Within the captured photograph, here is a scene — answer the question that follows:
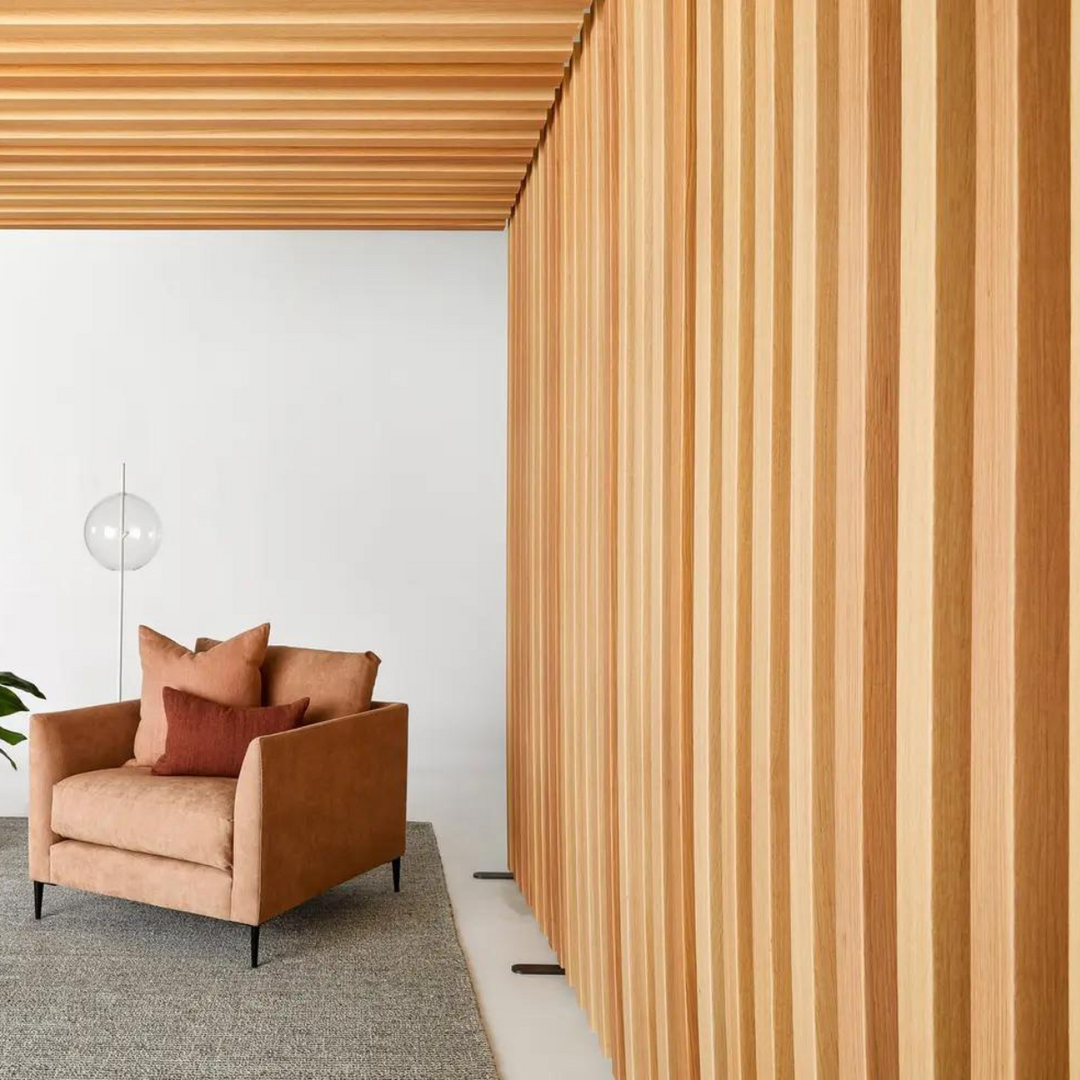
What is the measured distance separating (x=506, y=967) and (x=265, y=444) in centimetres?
388

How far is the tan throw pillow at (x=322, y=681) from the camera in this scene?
3701mm

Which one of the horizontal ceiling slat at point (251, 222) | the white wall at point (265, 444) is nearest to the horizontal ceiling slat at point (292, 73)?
the horizontal ceiling slat at point (251, 222)

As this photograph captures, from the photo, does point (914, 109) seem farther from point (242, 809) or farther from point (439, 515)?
point (439, 515)

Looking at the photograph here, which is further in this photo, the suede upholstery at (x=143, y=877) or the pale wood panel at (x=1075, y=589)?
the suede upholstery at (x=143, y=877)

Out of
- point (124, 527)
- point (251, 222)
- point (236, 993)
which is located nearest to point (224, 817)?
point (236, 993)

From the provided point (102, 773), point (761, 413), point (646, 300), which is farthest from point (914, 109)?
point (102, 773)

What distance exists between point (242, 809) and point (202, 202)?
8.18ft

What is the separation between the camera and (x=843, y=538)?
3.85ft

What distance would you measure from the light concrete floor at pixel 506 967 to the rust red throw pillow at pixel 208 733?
2.95ft

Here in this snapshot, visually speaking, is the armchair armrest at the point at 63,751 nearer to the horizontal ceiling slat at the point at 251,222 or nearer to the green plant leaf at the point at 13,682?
the green plant leaf at the point at 13,682

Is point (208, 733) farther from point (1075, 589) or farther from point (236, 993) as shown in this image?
point (1075, 589)

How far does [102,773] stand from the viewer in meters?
3.45

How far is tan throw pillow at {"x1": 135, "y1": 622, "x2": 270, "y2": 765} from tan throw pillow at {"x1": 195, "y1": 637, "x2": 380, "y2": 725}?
0.09 m

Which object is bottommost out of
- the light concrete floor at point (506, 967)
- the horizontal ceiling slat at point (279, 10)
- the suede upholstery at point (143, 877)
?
the light concrete floor at point (506, 967)
